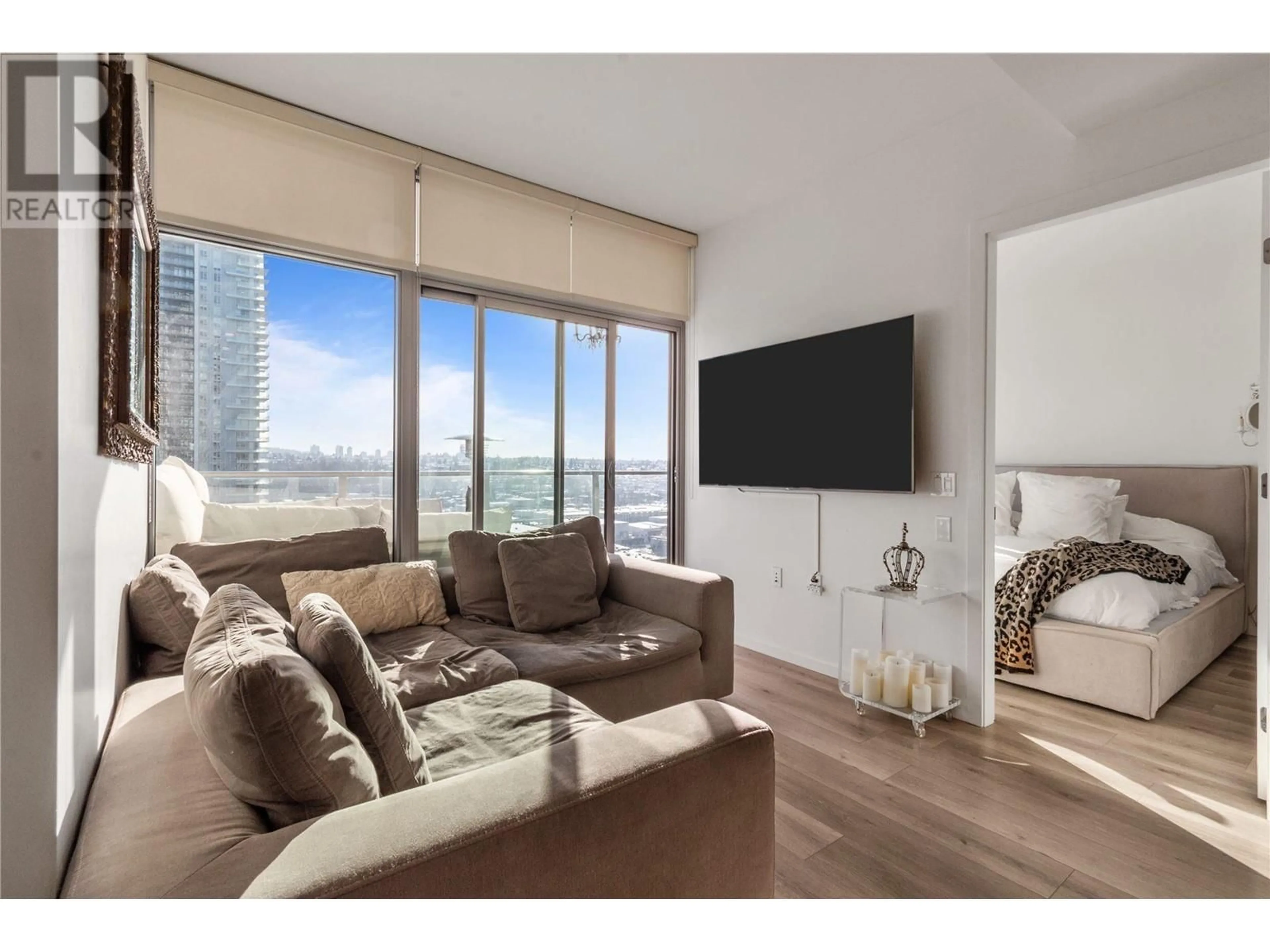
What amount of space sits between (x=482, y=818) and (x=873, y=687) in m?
2.34

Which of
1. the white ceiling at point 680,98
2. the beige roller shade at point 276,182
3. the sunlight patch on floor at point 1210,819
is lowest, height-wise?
the sunlight patch on floor at point 1210,819

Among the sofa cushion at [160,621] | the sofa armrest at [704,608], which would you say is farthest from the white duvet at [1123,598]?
the sofa cushion at [160,621]

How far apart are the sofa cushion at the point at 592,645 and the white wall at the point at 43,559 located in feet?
4.59

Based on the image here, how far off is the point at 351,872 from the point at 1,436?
0.65 meters

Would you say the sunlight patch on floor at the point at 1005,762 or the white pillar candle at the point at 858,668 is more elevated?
the white pillar candle at the point at 858,668

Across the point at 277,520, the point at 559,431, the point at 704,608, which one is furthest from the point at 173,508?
the point at 704,608

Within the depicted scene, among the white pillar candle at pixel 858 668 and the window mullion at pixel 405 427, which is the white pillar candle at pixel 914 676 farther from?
the window mullion at pixel 405 427

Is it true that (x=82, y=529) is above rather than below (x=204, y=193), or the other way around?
below

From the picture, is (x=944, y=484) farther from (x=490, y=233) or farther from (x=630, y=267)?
(x=490, y=233)

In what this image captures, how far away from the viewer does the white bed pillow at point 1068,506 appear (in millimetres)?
4027
